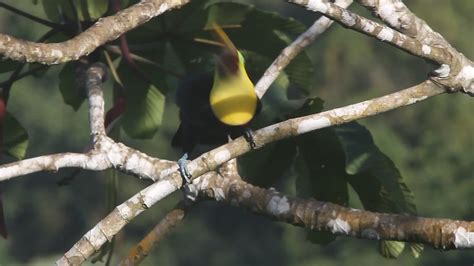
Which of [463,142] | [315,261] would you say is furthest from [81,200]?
[463,142]

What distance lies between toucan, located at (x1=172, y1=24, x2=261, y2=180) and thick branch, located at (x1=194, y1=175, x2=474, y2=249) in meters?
0.13

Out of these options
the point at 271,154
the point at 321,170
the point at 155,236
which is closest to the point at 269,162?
the point at 271,154

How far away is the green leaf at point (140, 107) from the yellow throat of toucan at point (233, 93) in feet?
2.85

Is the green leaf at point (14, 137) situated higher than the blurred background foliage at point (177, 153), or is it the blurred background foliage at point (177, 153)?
the green leaf at point (14, 137)

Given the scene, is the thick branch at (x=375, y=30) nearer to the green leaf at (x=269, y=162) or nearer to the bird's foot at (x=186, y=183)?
the bird's foot at (x=186, y=183)

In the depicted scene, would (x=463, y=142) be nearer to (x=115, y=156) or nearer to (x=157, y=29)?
(x=157, y=29)

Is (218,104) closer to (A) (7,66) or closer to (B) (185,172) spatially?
(B) (185,172)

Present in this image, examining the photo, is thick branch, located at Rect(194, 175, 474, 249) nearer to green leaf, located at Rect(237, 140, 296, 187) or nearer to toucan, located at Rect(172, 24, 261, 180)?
toucan, located at Rect(172, 24, 261, 180)

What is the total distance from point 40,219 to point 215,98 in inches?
517

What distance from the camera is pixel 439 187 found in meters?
11.1

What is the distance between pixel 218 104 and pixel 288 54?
30cm

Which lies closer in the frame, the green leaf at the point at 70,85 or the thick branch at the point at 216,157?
the thick branch at the point at 216,157

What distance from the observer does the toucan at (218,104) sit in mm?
3158

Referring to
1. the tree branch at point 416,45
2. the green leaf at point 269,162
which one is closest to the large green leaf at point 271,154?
the green leaf at point 269,162
